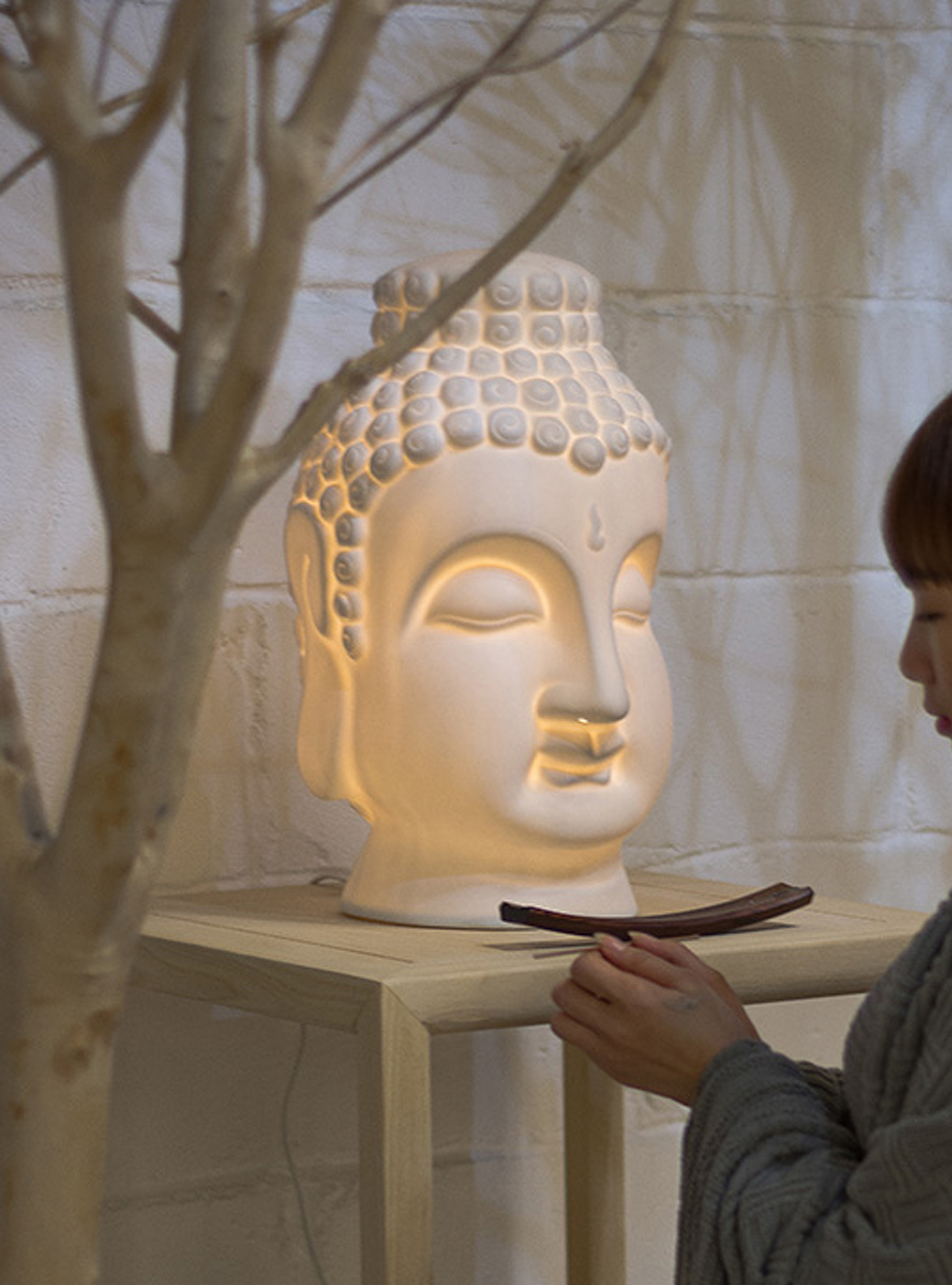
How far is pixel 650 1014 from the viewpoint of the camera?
1.05 m

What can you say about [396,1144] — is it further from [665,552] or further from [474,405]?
[665,552]

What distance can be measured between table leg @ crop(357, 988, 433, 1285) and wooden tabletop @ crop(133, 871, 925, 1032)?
1 cm

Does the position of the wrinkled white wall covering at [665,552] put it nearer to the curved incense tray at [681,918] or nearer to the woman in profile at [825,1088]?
the curved incense tray at [681,918]

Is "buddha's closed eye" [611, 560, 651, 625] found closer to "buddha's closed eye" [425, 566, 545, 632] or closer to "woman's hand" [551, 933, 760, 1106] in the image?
"buddha's closed eye" [425, 566, 545, 632]

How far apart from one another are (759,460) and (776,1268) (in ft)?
3.21

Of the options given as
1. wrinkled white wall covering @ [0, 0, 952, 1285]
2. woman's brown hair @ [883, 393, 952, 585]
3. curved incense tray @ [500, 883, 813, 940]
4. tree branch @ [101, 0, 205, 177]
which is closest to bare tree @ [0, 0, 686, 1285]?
tree branch @ [101, 0, 205, 177]

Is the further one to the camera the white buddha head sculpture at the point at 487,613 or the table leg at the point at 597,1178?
the table leg at the point at 597,1178

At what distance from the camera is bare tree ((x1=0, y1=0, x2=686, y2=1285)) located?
0.61 meters

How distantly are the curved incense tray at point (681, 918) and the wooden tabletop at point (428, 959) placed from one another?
11mm

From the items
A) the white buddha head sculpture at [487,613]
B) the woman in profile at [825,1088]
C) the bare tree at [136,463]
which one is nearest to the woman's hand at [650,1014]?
the woman in profile at [825,1088]

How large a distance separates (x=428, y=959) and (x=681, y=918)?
7.1 inches

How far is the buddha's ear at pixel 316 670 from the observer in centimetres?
127

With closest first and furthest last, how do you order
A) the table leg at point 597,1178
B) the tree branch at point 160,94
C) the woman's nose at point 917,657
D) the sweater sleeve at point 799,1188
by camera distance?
the tree branch at point 160,94, the sweater sleeve at point 799,1188, the woman's nose at point 917,657, the table leg at point 597,1178

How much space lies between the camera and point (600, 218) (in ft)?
5.61
